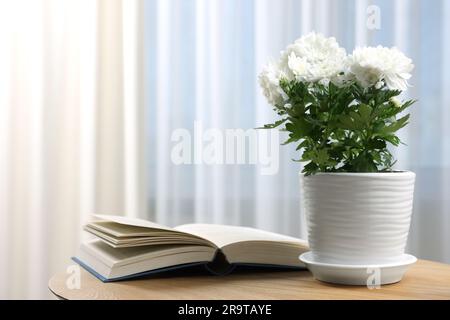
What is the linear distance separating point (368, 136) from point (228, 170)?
3.50 feet

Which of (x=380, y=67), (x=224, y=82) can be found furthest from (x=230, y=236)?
(x=224, y=82)

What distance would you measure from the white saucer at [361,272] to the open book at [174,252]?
3.5 inches

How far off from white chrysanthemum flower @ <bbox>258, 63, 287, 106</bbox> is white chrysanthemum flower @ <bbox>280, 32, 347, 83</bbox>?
0.7 inches

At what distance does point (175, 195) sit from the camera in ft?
6.10

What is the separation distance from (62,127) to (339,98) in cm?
126

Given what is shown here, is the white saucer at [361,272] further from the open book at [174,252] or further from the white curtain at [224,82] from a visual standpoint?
the white curtain at [224,82]

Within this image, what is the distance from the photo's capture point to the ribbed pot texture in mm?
798

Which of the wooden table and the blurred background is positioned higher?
the blurred background

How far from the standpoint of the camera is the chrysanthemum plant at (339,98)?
2.53ft

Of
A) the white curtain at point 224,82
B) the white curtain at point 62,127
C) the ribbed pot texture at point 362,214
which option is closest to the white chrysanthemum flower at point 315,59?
the ribbed pot texture at point 362,214

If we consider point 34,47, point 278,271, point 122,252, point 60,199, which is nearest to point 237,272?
point 278,271

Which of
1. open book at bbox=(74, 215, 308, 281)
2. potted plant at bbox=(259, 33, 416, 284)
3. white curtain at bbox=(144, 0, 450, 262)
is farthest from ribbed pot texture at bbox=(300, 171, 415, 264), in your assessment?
white curtain at bbox=(144, 0, 450, 262)

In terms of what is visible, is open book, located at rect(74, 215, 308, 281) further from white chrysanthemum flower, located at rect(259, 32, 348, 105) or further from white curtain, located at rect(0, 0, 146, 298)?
white curtain, located at rect(0, 0, 146, 298)

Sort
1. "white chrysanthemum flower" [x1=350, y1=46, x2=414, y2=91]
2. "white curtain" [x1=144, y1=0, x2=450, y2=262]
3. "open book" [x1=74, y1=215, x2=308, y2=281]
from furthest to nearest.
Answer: "white curtain" [x1=144, y1=0, x2=450, y2=262], "open book" [x1=74, y1=215, x2=308, y2=281], "white chrysanthemum flower" [x1=350, y1=46, x2=414, y2=91]
